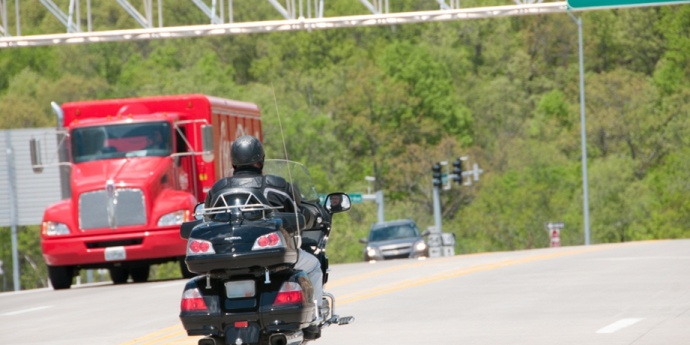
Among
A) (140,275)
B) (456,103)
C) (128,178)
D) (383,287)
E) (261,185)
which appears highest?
(261,185)

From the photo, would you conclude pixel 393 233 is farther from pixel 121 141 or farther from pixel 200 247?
pixel 200 247

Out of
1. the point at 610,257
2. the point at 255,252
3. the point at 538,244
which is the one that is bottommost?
the point at 538,244

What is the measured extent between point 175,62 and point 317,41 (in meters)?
13.7

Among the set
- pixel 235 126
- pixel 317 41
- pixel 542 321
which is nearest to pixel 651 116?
pixel 317 41

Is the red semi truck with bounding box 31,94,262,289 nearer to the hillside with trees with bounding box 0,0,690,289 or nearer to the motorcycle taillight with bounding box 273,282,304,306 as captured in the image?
the motorcycle taillight with bounding box 273,282,304,306

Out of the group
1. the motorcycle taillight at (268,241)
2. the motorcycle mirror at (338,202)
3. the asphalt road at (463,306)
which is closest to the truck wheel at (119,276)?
the asphalt road at (463,306)

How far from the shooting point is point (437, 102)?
114312 mm

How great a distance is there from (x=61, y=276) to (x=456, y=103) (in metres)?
89.0

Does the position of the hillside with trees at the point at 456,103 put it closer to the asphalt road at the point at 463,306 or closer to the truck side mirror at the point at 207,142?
the truck side mirror at the point at 207,142

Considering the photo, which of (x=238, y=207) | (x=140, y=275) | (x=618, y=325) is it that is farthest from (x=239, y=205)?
(x=140, y=275)

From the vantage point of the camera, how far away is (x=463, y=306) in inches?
715

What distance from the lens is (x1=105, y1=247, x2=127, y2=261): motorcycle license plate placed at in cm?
2762

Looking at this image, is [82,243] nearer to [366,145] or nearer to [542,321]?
[542,321]

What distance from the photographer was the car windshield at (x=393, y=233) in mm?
45000
